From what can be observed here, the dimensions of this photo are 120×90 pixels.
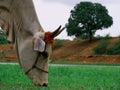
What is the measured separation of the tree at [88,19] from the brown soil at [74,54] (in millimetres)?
1992

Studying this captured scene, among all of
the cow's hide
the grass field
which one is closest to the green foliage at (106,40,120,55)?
the grass field

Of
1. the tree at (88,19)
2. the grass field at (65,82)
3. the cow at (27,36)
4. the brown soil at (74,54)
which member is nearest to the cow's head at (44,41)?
the cow at (27,36)

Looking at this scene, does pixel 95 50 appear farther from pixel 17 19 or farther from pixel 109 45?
pixel 17 19

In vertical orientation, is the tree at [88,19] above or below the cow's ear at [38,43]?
above

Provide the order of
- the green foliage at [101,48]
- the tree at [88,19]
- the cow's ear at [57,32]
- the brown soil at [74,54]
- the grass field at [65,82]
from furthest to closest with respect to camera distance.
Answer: the tree at [88,19] → the green foliage at [101,48] → the brown soil at [74,54] → the grass field at [65,82] → the cow's ear at [57,32]

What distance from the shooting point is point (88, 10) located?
55094 millimetres

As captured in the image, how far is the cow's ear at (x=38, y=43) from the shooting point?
684 centimetres

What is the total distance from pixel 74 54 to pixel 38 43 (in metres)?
48.4

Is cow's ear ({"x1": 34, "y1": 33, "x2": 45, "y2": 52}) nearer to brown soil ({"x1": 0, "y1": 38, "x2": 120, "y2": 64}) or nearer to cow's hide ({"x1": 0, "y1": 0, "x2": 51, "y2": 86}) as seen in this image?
cow's hide ({"x1": 0, "y1": 0, "x2": 51, "y2": 86})

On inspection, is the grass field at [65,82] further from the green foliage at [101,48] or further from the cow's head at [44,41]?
the green foliage at [101,48]

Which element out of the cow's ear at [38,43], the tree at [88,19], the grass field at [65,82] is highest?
the tree at [88,19]

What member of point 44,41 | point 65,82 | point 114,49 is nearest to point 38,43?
point 44,41

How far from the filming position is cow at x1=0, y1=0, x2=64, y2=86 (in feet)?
22.7

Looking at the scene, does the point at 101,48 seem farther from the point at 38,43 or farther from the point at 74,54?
the point at 38,43
